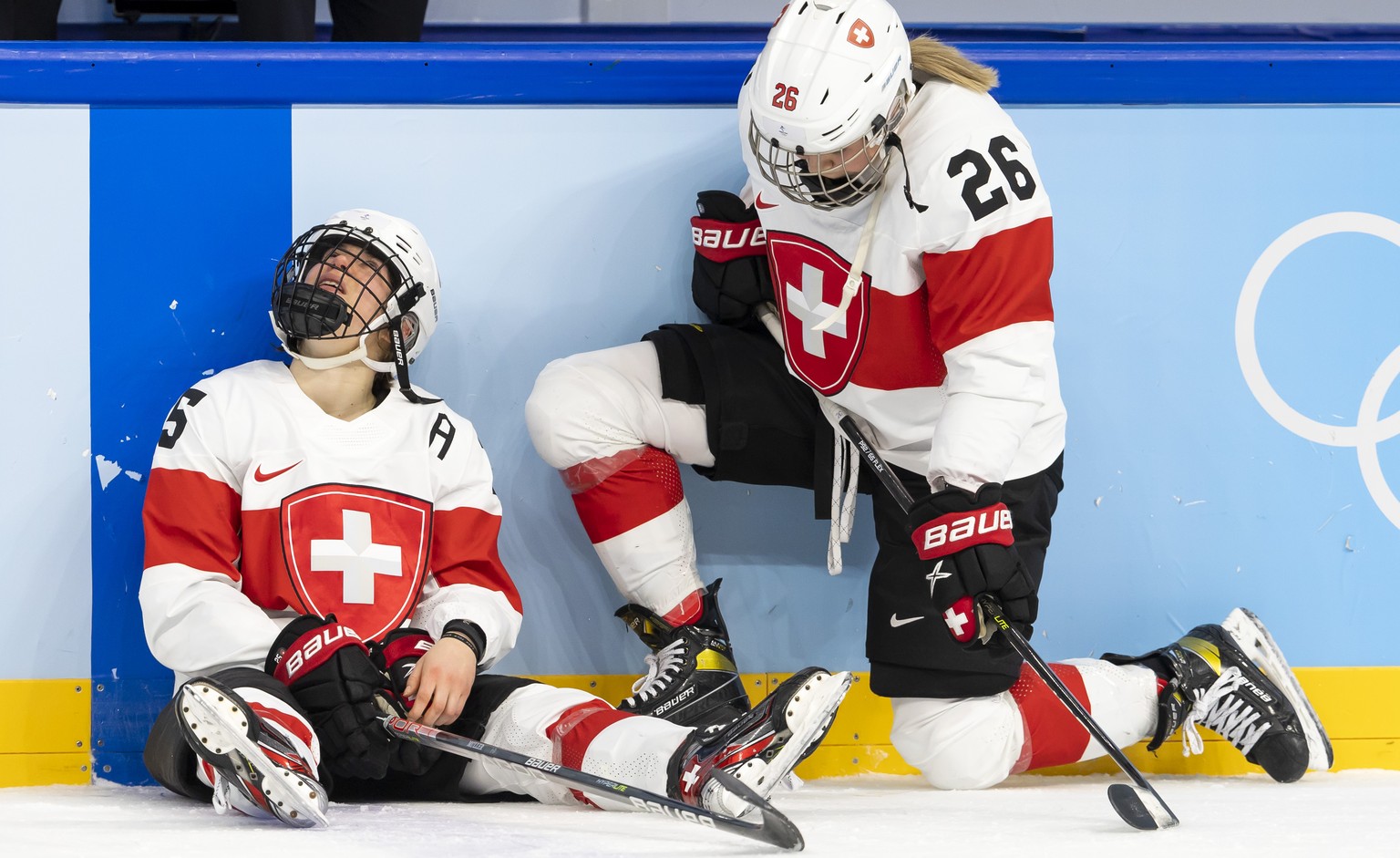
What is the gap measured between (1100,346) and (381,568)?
4.11ft

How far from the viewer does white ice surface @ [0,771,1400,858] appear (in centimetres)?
145

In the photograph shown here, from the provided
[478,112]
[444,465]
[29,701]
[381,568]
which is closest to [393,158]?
[478,112]

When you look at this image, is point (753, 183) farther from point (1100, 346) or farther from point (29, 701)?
point (29, 701)

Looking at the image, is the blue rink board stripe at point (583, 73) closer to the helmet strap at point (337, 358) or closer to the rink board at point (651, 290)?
the rink board at point (651, 290)

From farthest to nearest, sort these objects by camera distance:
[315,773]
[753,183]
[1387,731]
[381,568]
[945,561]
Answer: [1387,731] → [753,183] → [381,568] → [945,561] → [315,773]

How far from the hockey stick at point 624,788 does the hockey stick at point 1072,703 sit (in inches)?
16.3

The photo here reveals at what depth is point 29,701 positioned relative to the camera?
7.04 feet

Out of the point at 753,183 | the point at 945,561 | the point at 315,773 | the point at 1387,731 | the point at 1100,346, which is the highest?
the point at 753,183

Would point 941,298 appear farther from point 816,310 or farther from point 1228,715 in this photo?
point 1228,715

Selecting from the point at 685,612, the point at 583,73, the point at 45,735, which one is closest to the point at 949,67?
the point at 583,73

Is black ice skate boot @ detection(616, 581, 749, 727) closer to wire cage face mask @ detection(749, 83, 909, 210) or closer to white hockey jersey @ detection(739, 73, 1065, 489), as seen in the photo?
white hockey jersey @ detection(739, 73, 1065, 489)

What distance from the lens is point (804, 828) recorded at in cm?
163

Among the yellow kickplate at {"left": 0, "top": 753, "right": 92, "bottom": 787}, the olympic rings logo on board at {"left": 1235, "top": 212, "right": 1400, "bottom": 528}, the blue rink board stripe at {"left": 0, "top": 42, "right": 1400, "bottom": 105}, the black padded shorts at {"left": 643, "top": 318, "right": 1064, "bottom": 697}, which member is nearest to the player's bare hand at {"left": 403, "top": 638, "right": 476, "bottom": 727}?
the black padded shorts at {"left": 643, "top": 318, "right": 1064, "bottom": 697}

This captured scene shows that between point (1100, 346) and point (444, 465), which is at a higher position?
point (1100, 346)
